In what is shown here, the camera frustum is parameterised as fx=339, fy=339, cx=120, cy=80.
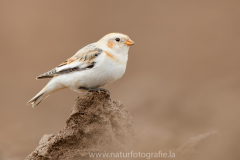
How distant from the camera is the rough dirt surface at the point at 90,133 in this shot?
18.5 feet

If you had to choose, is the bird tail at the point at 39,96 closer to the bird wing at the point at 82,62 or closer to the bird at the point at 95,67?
the bird at the point at 95,67

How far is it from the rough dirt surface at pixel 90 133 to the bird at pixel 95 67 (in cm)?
36

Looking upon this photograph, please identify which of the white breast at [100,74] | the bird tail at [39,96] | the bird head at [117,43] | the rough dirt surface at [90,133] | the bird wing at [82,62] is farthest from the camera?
the bird tail at [39,96]

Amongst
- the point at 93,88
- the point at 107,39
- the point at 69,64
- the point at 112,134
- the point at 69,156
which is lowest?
the point at 69,156

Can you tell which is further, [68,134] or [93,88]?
[93,88]

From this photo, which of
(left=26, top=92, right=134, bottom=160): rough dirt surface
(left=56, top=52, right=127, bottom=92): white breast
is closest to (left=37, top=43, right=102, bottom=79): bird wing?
(left=56, top=52, right=127, bottom=92): white breast

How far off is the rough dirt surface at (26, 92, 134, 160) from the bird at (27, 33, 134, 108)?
1.18 feet

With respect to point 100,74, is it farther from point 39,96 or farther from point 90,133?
point 39,96

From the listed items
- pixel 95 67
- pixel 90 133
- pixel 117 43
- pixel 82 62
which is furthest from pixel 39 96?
pixel 117 43

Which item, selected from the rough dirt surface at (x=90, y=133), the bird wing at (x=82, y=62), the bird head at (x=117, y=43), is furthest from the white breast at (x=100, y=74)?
the rough dirt surface at (x=90, y=133)

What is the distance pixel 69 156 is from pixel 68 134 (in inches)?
14.4

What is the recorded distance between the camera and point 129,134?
5.93 m

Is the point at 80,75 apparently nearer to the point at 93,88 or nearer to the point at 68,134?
the point at 93,88

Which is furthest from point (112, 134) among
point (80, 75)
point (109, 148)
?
point (80, 75)
